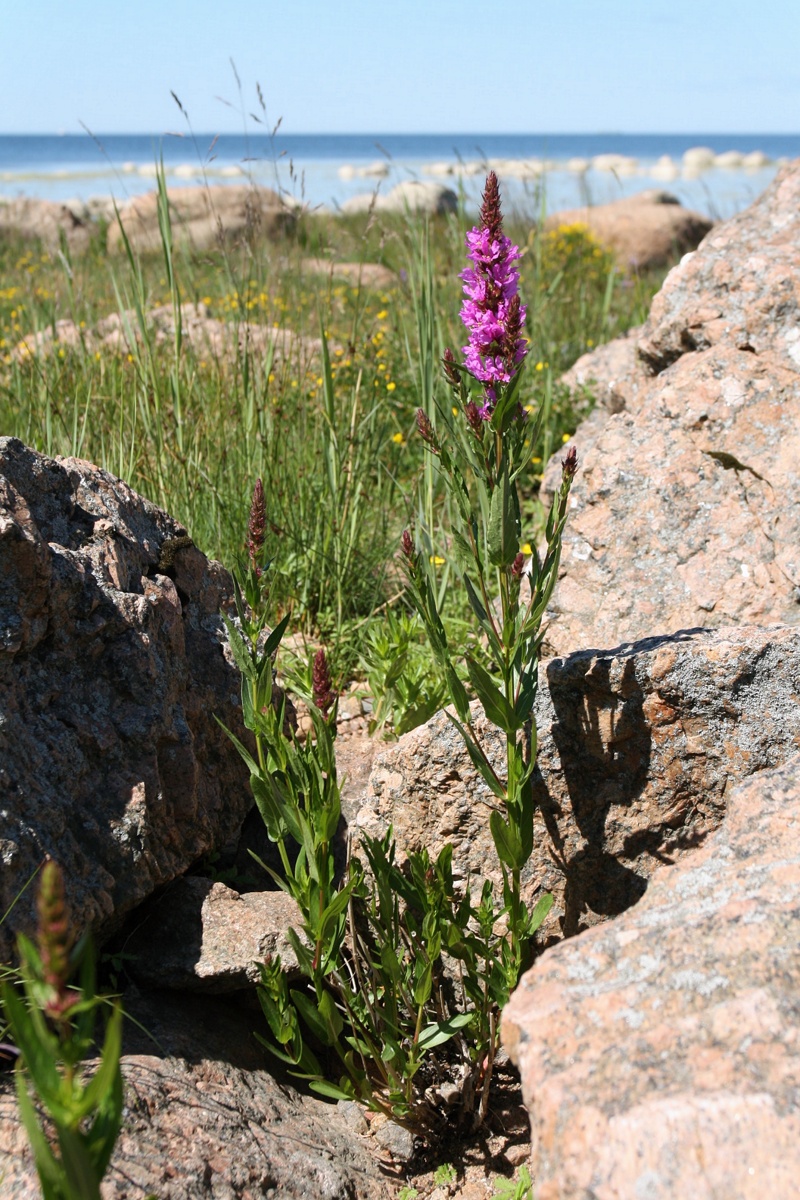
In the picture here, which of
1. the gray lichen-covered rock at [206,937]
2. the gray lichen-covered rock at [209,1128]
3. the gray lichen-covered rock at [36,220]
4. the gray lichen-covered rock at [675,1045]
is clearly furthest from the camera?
the gray lichen-covered rock at [36,220]

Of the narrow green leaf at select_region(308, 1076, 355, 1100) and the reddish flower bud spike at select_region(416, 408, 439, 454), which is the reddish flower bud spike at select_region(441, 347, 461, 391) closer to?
the reddish flower bud spike at select_region(416, 408, 439, 454)

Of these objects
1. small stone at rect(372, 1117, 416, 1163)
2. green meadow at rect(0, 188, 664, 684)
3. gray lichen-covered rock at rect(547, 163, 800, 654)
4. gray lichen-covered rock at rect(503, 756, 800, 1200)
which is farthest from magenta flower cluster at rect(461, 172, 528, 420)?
small stone at rect(372, 1117, 416, 1163)

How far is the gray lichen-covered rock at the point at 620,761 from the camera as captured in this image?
188 cm

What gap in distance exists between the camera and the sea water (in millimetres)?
3600

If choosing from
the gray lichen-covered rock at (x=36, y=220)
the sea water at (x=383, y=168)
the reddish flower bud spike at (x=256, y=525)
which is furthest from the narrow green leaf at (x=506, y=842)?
the gray lichen-covered rock at (x=36, y=220)

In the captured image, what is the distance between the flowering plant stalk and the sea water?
163cm

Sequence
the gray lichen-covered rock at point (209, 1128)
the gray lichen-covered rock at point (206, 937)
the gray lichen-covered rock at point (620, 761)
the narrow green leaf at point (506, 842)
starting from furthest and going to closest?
1. the gray lichen-covered rock at point (206, 937)
2. the gray lichen-covered rock at point (620, 761)
3. the narrow green leaf at point (506, 842)
4. the gray lichen-covered rock at point (209, 1128)

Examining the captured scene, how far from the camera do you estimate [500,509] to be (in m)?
1.66

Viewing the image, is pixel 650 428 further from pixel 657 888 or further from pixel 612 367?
pixel 612 367

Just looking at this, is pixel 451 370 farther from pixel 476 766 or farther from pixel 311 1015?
pixel 311 1015

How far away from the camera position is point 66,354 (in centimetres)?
390

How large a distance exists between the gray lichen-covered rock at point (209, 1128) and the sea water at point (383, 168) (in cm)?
247

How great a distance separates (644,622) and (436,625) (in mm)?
1018

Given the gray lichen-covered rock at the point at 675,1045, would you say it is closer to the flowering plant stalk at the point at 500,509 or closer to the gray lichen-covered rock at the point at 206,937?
the flowering plant stalk at the point at 500,509
